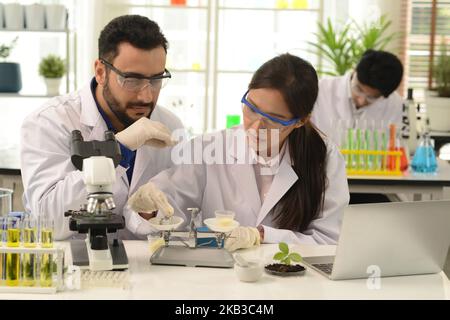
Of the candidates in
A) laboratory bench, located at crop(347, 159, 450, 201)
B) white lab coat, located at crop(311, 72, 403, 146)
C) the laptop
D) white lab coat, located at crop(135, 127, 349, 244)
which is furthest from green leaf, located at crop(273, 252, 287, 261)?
white lab coat, located at crop(311, 72, 403, 146)

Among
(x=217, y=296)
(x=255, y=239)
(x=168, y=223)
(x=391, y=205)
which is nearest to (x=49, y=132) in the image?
(x=168, y=223)

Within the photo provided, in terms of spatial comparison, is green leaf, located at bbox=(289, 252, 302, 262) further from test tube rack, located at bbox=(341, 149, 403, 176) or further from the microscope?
test tube rack, located at bbox=(341, 149, 403, 176)

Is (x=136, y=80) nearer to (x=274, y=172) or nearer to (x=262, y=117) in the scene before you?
(x=262, y=117)

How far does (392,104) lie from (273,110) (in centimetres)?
281

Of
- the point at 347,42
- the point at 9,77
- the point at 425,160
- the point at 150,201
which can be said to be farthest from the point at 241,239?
the point at 347,42

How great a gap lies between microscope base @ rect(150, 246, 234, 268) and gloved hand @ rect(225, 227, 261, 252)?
0.09 metres

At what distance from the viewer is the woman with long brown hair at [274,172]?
2.78m

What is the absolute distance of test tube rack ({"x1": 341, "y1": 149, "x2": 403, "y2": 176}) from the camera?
4.50 metres

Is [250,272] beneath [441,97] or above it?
beneath

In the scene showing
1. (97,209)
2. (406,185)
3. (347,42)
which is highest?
(347,42)

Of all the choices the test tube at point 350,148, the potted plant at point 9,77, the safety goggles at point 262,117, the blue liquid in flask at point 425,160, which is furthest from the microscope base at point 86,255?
the potted plant at point 9,77

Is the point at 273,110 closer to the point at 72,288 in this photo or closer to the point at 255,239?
the point at 255,239

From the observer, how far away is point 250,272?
85.8 inches

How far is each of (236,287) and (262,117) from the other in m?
0.81
